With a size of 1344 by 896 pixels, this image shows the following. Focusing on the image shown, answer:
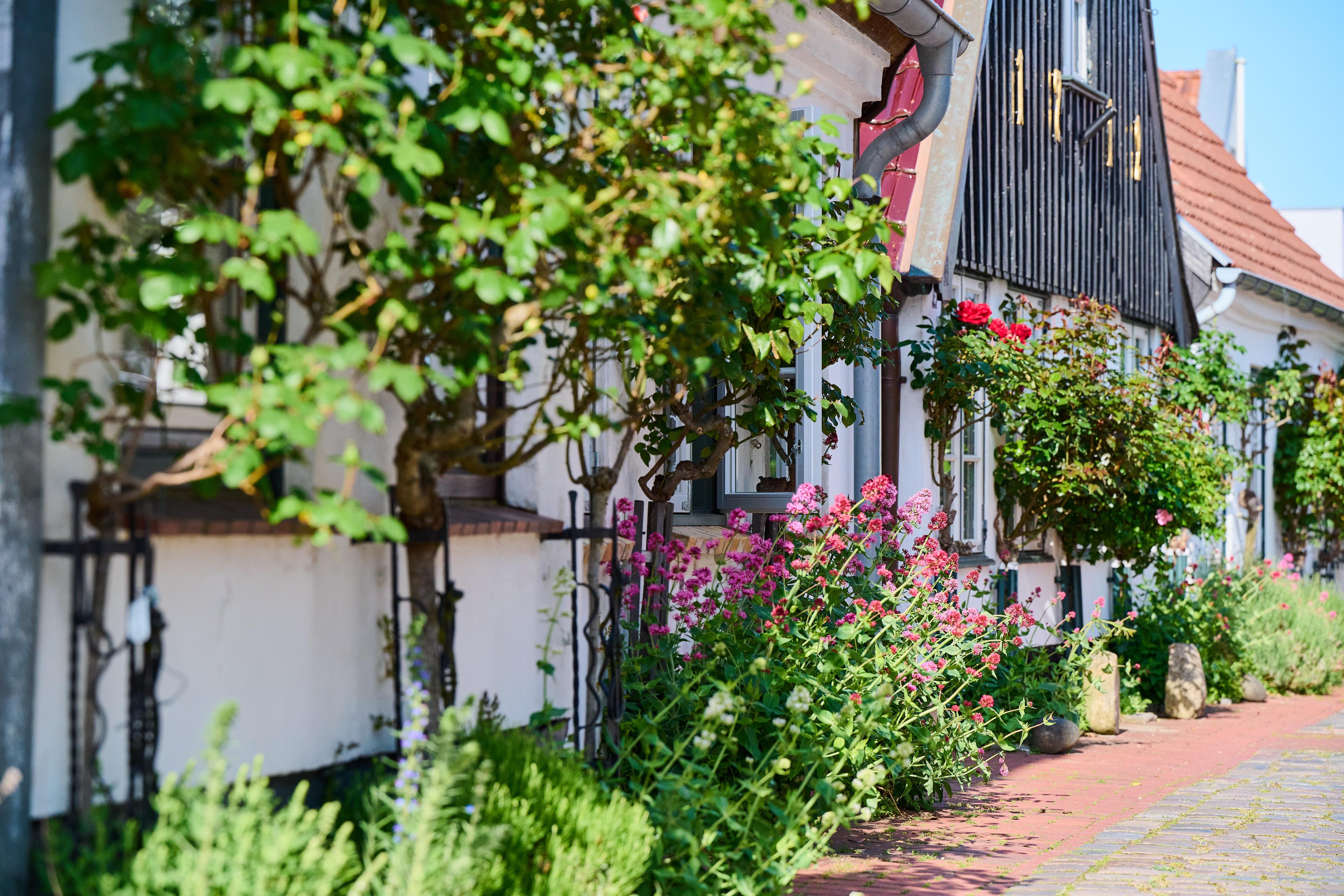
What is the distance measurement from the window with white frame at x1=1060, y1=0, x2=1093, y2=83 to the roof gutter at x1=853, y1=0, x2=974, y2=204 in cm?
394

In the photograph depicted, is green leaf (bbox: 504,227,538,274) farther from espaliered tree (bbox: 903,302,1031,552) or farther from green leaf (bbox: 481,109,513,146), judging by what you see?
espaliered tree (bbox: 903,302,1031,552)

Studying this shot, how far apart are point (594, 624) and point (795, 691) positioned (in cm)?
79

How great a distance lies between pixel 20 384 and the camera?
3.21 meters

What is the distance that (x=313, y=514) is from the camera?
10.3 feet

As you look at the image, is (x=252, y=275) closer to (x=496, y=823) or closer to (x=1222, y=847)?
(x=496, y=823)

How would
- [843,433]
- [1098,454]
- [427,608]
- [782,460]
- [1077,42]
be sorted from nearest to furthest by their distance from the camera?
[427,608], [782,460], [843,433], [1098,454], [1077,42]

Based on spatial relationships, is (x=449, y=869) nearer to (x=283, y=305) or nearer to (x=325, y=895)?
(x=325, y=895)

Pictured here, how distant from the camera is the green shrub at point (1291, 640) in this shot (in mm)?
12438

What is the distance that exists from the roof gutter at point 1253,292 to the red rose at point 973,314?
220 inches

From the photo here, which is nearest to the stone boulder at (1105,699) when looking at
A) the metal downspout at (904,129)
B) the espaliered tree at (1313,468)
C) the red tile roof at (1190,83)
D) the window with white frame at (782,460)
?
the metal downspout at (904,129)

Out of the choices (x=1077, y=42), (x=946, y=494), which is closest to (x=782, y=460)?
(x=946, y=494)

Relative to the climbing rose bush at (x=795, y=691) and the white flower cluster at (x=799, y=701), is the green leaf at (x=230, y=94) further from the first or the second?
the white flower cluster at (x=799, y=701)

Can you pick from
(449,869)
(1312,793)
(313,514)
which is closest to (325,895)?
(449,869)

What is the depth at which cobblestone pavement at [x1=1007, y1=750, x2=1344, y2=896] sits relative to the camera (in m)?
5.52
